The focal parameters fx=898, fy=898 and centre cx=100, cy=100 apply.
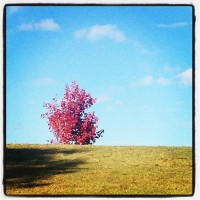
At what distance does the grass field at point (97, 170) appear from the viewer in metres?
7.70

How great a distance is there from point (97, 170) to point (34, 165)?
21.5 inches

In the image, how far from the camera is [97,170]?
25.5 feet

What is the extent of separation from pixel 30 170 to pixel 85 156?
1.61 ft

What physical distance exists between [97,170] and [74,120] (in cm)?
48

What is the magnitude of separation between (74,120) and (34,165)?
52 centimetres

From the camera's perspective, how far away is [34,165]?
7.74 m

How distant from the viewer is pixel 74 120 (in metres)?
7.76

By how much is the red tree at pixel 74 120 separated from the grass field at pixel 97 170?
0.09 meters

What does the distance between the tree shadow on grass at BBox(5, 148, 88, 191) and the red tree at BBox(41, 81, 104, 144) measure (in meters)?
0.12

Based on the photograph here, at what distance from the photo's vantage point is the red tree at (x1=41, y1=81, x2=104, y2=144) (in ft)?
25.3

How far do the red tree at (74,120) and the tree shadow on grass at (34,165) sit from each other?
12cm
